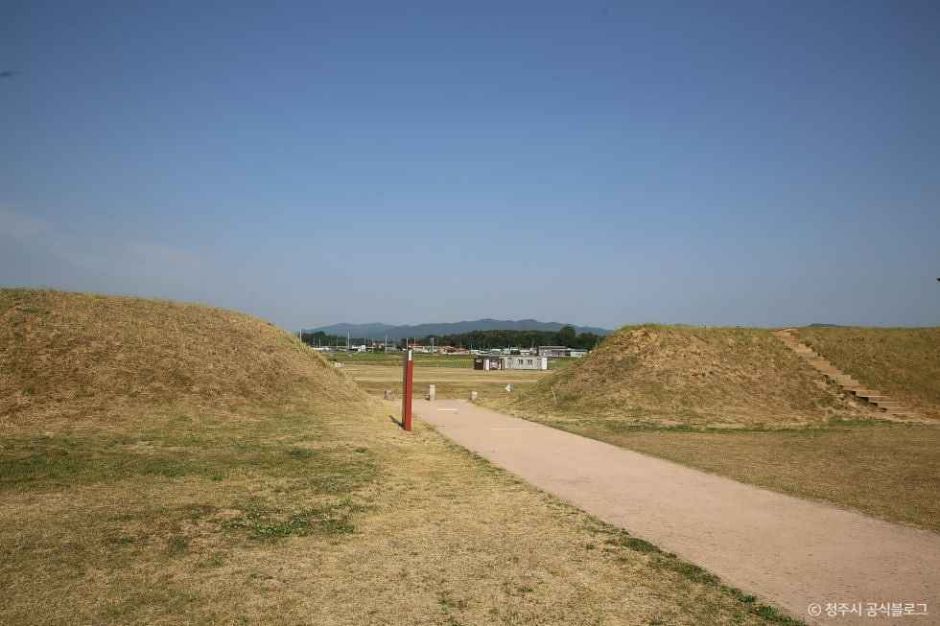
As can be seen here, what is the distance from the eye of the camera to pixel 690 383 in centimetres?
2730

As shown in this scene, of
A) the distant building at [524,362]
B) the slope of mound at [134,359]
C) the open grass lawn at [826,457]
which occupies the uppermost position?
the slope of mound at [134,359]

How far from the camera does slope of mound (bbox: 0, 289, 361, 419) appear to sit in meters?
18.8

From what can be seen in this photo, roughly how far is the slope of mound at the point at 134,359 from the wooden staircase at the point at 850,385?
24100 mm

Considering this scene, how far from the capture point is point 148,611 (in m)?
5.68

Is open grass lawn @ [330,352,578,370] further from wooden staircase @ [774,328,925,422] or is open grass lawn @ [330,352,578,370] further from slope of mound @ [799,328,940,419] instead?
wooden staircase @ [774,328,925,422]

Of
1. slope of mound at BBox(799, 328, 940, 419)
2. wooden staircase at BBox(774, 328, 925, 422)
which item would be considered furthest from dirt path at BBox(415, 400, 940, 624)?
slope of mound at BBox(799, 328, 940, 419)

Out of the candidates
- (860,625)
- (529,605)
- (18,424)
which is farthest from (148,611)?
(18,424)

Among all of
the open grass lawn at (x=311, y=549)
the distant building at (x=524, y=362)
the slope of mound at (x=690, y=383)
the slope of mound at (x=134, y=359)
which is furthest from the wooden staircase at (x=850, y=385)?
the distant building at (x=524, y=362)

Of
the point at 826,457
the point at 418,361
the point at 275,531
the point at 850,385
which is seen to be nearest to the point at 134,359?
the point at 275,531

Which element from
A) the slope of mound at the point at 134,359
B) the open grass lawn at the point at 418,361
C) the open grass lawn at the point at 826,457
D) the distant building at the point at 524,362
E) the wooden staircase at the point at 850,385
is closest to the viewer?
the open grass lawn at the point at 826,457

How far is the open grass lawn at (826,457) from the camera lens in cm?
1078

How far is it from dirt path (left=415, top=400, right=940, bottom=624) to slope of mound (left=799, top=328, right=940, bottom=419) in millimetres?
22131

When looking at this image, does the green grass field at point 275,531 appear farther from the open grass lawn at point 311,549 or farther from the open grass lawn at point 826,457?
the open grass lawn at point 826,457

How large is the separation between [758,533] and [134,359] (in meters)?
21.3
